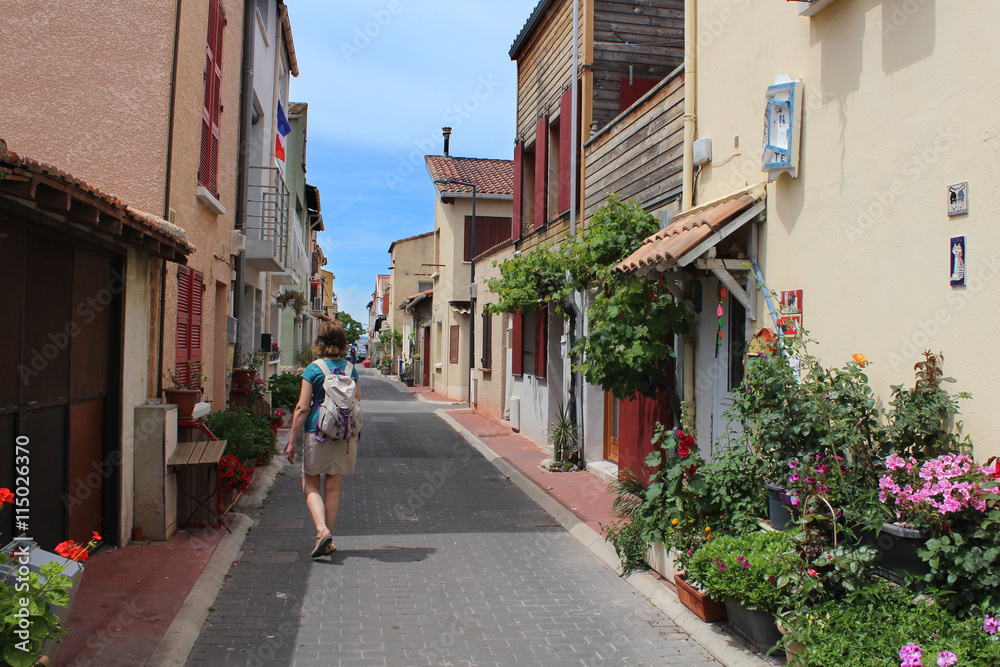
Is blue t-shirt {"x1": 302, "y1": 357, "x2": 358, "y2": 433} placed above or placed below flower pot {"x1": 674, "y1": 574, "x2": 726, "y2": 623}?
above

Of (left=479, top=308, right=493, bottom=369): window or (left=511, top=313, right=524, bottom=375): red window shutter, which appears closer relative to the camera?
(left=511, top=313, right=524, bottom=375): red window shutter

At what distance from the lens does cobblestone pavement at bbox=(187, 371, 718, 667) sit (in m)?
4.49

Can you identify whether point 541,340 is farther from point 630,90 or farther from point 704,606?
point 704,606

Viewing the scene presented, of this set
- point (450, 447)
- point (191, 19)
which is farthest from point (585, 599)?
point (450, 447)

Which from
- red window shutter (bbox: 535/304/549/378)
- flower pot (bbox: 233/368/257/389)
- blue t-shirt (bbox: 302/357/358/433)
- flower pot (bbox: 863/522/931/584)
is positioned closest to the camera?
flower pot (bbox: 863/522/931/584)

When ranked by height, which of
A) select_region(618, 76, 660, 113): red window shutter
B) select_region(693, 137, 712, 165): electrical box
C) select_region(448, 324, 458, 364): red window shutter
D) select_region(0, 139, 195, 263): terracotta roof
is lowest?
select_region(448, 324, 458, 364): red window shutter

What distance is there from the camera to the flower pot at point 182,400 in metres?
6.91

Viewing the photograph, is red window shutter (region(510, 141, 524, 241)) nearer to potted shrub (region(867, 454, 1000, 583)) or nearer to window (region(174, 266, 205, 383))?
window (region(174, 266, 205, 383))

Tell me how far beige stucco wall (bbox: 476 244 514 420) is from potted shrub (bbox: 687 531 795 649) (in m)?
11.1

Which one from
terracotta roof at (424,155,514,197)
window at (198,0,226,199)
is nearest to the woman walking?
window at (198,0,226,199)

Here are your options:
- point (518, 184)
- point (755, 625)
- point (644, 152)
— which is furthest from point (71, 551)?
point (518, 184)

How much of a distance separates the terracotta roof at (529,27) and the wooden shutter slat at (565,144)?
187cm

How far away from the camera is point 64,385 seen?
523cm

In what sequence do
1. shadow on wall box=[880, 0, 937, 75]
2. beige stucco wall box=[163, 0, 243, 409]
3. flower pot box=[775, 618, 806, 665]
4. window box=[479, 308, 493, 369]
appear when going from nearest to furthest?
flower pot box=[775, 618, 806, 665] < shadow on wall box=[880, 0, 937, 75] < beige stucco wall box=[163, 0, 243, 409] < window box=[479, 308, 493, 369]
